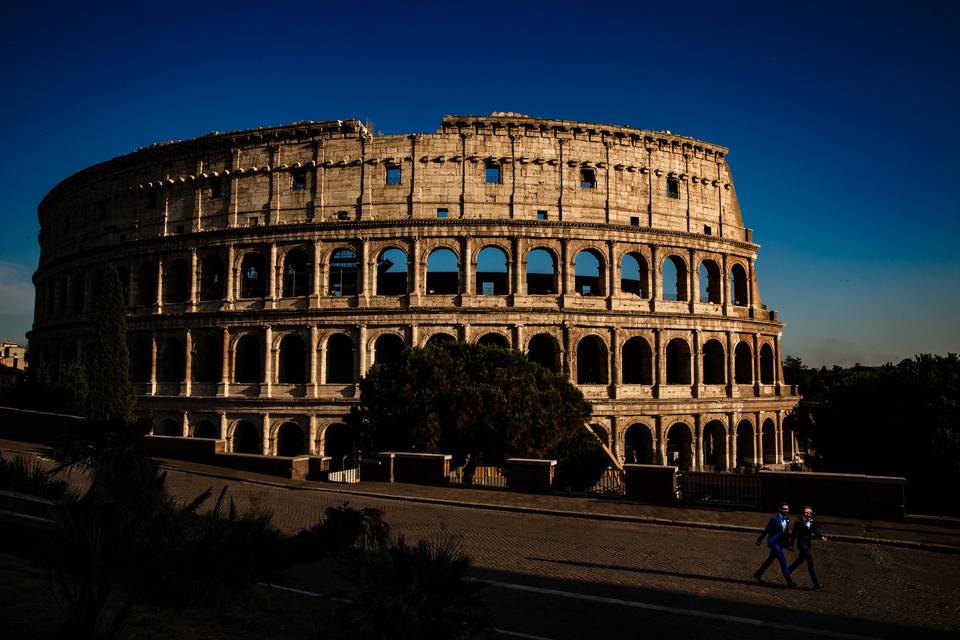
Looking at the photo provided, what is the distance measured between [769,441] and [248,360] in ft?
104

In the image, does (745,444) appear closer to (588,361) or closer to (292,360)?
(588,361)

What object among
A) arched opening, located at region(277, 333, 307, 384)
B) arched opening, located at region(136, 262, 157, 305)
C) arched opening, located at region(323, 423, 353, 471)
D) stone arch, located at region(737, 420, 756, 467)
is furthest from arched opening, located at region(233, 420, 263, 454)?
stone arch, located at region(737, 420, 756, 467)

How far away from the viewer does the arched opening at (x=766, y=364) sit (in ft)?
127

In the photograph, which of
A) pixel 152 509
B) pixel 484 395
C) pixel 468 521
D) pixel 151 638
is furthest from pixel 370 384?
pixel 151 638

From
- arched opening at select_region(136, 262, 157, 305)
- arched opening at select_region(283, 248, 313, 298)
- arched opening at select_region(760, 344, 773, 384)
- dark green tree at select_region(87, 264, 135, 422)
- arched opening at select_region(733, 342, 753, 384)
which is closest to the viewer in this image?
dark green tree at select_region(87, 264, 135, 422)

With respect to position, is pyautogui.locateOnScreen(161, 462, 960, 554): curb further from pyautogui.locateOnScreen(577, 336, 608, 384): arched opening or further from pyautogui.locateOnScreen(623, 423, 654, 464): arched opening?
pyautogui.locateOnScreen(623, 423, 654, 464): arched opening

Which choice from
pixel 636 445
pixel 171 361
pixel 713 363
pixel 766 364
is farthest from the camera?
pixel 766 364

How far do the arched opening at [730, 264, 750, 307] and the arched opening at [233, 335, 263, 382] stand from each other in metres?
28.1

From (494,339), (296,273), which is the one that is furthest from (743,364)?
(296,273)

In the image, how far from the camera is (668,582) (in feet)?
34.6

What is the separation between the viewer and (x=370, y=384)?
24.5 metres

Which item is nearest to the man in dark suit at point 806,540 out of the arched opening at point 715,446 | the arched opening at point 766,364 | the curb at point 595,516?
the curb at point 595,516

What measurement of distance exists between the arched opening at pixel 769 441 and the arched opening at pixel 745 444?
67.6 inches

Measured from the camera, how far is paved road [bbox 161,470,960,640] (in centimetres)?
859
